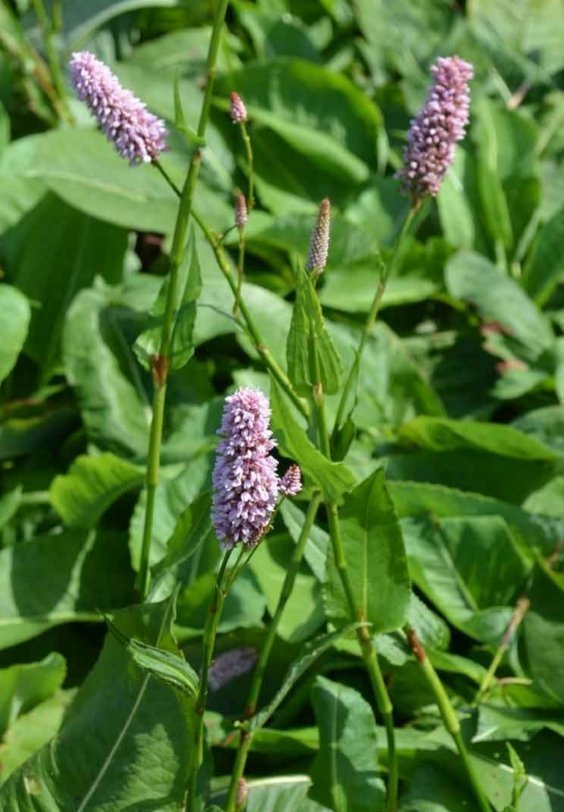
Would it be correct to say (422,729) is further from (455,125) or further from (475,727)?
(455,125)

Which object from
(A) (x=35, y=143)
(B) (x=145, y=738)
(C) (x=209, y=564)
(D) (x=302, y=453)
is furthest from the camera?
(A) (x=35, y=143)

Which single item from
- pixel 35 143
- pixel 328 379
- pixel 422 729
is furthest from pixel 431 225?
pixel 328 379

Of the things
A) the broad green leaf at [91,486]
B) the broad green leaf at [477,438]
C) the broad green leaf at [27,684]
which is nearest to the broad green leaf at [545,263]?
the broad green leaf at [477,438]

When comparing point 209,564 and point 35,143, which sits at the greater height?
point 35,143

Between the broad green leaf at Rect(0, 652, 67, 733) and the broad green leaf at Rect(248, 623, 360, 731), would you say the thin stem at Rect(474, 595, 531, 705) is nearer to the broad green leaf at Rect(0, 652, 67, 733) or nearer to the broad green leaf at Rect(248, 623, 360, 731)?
the broad green leaf at Rect(248, 623, 360, 731)

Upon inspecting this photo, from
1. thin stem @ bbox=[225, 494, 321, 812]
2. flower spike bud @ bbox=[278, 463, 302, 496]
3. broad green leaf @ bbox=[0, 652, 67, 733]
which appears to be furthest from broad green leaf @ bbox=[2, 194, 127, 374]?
flower spike bud @ bbox=[278, 463, 302, 496]
